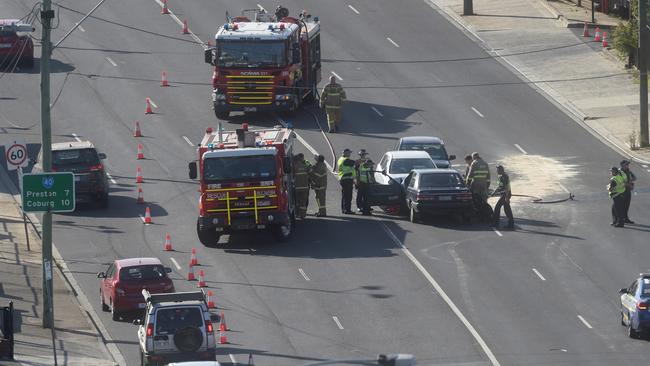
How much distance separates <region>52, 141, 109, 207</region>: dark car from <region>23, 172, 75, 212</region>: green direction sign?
1093cm

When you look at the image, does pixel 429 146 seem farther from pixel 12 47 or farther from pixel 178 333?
pixel 178 333

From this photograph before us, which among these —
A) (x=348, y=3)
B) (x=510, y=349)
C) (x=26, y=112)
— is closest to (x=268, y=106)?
(x=26, y=112)

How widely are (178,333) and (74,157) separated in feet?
54.2

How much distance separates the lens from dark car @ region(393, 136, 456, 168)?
155 ft

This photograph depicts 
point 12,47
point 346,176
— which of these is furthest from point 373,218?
point 12,47

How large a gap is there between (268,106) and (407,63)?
33.3ft

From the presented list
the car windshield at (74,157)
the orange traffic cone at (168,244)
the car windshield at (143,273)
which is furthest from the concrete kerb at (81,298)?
the orange traffic cone at (168,244)

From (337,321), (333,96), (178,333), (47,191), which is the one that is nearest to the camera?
(178,333)

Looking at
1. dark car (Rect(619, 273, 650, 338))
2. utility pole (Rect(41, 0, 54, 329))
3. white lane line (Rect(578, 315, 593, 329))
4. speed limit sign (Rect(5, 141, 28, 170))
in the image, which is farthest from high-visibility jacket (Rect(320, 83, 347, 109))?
dark car (Rect(619, 273, 650, 338))

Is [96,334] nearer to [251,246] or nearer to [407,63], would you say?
[251,246]

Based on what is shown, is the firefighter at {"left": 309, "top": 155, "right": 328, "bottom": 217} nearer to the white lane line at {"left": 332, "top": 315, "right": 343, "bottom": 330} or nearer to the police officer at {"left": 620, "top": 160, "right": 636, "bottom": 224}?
the police officer at {"left": 620, "top": 160, "right": 636, "bottom": 224}

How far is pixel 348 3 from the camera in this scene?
68750 mm

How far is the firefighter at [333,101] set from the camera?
5144 cm

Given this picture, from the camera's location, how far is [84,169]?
146ft
